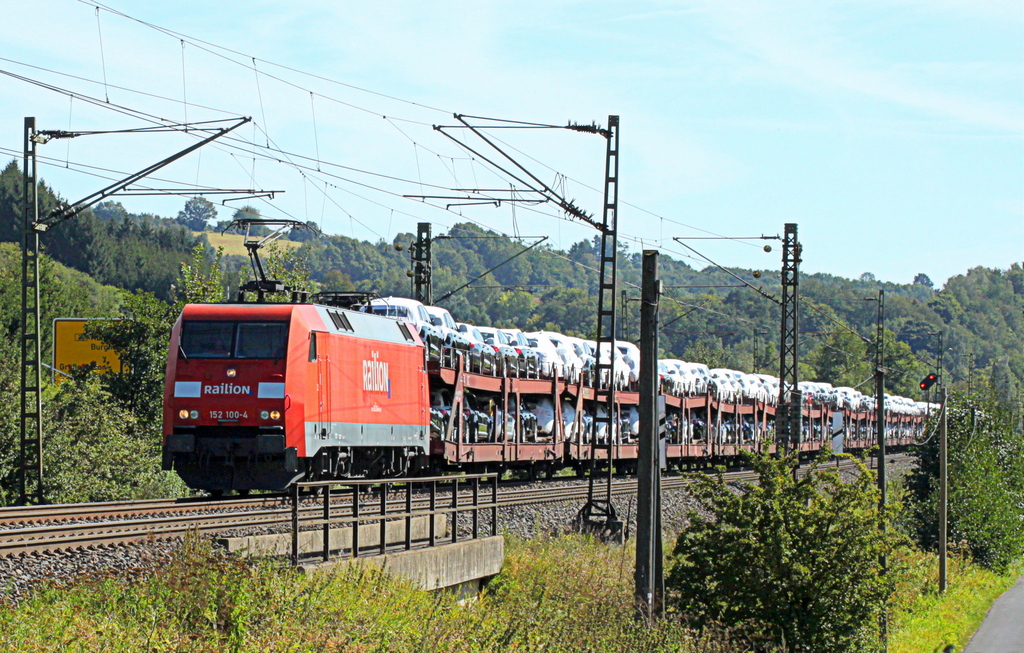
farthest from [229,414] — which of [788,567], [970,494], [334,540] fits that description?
[970,494]

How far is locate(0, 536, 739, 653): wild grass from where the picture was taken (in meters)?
9.80

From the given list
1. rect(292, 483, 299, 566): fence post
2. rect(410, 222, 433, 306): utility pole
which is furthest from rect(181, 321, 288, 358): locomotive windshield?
rect(410, 222, 433, 306): utility pole

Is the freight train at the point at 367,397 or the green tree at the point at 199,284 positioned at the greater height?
the green tree at the point at 199,284

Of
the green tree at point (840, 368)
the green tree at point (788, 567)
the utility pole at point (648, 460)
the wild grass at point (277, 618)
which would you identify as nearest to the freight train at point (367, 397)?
the green tree at point (788, 567)

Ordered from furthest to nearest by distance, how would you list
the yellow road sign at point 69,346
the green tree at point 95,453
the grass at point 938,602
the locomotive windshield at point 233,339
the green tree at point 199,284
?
the yellow road sign at point 69,346 < the green tree at point 199,284 < the green tree at point 95,453 < the grass at point 938,602 < the locomotive windshield at point 233,339

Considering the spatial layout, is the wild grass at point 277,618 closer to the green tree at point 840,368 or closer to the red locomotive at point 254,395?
the red locomotive at point 254,395

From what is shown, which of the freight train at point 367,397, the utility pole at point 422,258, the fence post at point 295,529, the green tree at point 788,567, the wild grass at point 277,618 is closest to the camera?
the wild grass at point 277,618

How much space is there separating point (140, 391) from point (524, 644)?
3119 centimetres

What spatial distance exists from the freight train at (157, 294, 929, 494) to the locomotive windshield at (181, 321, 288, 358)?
2cm

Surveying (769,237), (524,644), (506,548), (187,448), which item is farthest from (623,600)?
(769,237)

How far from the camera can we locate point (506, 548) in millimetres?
20453

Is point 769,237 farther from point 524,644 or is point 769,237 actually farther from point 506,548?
point 524,644

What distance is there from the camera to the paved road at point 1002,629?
33219 mm

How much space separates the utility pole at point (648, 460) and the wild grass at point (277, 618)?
3.06 feet
